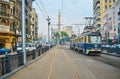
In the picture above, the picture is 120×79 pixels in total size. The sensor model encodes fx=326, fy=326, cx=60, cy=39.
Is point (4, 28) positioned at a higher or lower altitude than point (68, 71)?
higher

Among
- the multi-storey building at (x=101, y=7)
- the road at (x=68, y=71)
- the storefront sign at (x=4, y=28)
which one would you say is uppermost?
the multi-storey building at (x=101, y=7)

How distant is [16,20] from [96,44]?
124ft

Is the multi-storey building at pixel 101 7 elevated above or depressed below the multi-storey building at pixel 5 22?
above

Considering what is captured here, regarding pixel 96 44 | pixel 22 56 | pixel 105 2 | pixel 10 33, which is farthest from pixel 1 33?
pixel 105 2

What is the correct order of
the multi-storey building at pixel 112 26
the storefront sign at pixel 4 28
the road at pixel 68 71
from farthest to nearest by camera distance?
the multi-storey building at pixel 112 26, the storefront sign at pixel 4 28, the road at pixel 68 71

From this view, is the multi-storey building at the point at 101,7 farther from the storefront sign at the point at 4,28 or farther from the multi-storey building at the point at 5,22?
the storefront sign at the point at 4,28

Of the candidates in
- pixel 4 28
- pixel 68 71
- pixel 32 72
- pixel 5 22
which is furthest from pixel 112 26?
pixel 32 72

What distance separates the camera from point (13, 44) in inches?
3135

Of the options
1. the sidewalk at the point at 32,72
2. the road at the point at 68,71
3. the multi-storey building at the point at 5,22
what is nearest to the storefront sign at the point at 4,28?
the multi-storey building at the point at 5,22

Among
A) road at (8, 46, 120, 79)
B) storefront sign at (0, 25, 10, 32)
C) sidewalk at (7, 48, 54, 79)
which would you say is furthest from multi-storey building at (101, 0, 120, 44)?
sidewalk at (7, 48, 54, 79)

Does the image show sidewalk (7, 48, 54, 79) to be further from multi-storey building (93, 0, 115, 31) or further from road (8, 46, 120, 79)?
multi-storey building (93, 0, 115, 31)

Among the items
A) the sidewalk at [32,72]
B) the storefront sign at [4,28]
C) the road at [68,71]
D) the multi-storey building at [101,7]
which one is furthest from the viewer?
the multi-storey building at [101,7]

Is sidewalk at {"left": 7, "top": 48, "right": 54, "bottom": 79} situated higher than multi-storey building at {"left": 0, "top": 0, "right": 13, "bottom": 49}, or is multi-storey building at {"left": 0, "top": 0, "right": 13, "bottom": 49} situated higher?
multi-storey building at {"left": 0, "top": 0, "right": 13, "bottom": 49}

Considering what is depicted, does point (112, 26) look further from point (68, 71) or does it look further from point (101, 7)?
point (68, 71)
